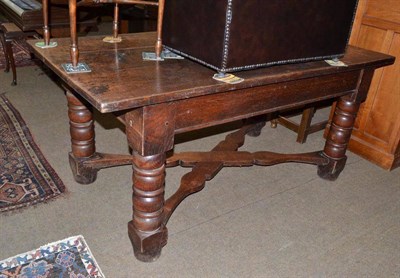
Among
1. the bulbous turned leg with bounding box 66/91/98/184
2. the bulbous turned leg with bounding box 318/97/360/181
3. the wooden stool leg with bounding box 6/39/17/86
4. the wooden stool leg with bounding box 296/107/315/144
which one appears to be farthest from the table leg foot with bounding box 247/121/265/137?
the wooden stool leg with bounding box 6/39/17/86

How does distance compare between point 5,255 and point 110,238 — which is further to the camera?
point 110,238

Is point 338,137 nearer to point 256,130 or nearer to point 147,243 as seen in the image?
point 256,130

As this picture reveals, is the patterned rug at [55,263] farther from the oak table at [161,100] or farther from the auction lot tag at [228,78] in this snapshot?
the auction lot tag at [228,78]

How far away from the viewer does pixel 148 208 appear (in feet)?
5.26

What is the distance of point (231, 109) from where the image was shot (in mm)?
1592

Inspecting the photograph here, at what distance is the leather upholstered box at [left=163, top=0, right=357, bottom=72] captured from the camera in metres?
1.42

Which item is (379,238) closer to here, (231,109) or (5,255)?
(231,109)

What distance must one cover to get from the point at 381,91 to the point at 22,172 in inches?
89.9

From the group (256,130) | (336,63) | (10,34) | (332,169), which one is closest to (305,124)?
(256,130)

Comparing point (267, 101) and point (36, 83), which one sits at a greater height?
point (267, 101)

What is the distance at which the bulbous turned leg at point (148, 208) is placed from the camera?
1.53 metres

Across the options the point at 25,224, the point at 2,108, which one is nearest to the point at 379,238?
the point at 25,224

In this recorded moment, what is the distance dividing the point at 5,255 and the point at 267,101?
1.30 m

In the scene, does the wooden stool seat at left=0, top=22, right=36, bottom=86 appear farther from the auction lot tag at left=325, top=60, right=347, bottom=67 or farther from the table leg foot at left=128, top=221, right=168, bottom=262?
the auction lot tag at left=325, top=60, right=347, bottom=67
